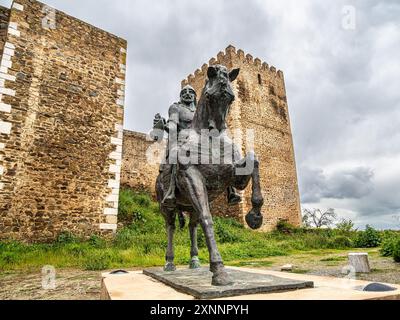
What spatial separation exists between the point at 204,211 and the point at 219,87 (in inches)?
46.6

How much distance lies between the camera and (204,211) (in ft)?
8.38

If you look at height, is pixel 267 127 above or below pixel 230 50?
below

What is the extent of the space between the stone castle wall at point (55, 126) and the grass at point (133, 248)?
2.23ft

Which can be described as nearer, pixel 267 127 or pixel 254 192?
pixel 254 192

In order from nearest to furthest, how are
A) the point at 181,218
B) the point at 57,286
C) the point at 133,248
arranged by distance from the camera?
the point at 181,218 → the point at 57,286 → the point at 133,248

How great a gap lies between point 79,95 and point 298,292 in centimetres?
1008

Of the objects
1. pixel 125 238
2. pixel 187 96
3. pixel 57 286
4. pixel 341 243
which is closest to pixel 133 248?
pixel 125 238

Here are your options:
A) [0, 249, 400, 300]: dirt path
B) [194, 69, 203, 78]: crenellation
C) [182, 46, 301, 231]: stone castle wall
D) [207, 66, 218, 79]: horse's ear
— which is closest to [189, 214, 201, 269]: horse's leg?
[0, 249, 400, 300]: dirt path

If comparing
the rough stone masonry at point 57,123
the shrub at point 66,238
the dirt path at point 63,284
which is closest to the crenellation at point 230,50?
the rough stone masonry at point 57,123

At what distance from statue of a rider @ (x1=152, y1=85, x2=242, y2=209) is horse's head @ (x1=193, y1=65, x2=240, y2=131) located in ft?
1.47

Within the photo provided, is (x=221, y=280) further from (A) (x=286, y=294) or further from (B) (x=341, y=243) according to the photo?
(B) (x=341, y=243)

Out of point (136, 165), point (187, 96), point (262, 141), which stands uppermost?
point (262, 141)

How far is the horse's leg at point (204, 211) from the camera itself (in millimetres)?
2256

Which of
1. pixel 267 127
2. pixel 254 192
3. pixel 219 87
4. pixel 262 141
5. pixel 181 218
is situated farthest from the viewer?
pixel 267 127
